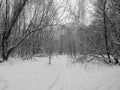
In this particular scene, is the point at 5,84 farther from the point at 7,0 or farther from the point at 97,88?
the point at 7,0

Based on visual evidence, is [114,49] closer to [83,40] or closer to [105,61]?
[105,61]

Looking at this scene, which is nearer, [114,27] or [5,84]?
[5,84]

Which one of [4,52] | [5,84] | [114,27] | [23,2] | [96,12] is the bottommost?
[5,84]

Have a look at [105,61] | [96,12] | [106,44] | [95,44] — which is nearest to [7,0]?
[96,12]

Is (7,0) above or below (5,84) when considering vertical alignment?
above

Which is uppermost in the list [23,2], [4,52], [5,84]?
[23,2]

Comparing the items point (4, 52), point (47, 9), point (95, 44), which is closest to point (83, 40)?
point (95, 44)

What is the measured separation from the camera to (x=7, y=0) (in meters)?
6.86

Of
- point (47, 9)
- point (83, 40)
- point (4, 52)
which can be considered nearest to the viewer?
point (4, 52)

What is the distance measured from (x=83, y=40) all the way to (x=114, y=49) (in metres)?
2.84

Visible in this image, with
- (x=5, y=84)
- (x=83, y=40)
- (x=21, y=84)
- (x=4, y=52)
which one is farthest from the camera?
(x=83, y=40)

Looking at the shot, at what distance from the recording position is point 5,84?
289 centimetres

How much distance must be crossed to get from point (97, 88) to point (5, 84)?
299cm

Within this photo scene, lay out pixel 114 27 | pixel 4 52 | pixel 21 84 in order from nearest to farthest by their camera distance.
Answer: pixel 21 84 < pixel 114 27 < pixel 4 52
